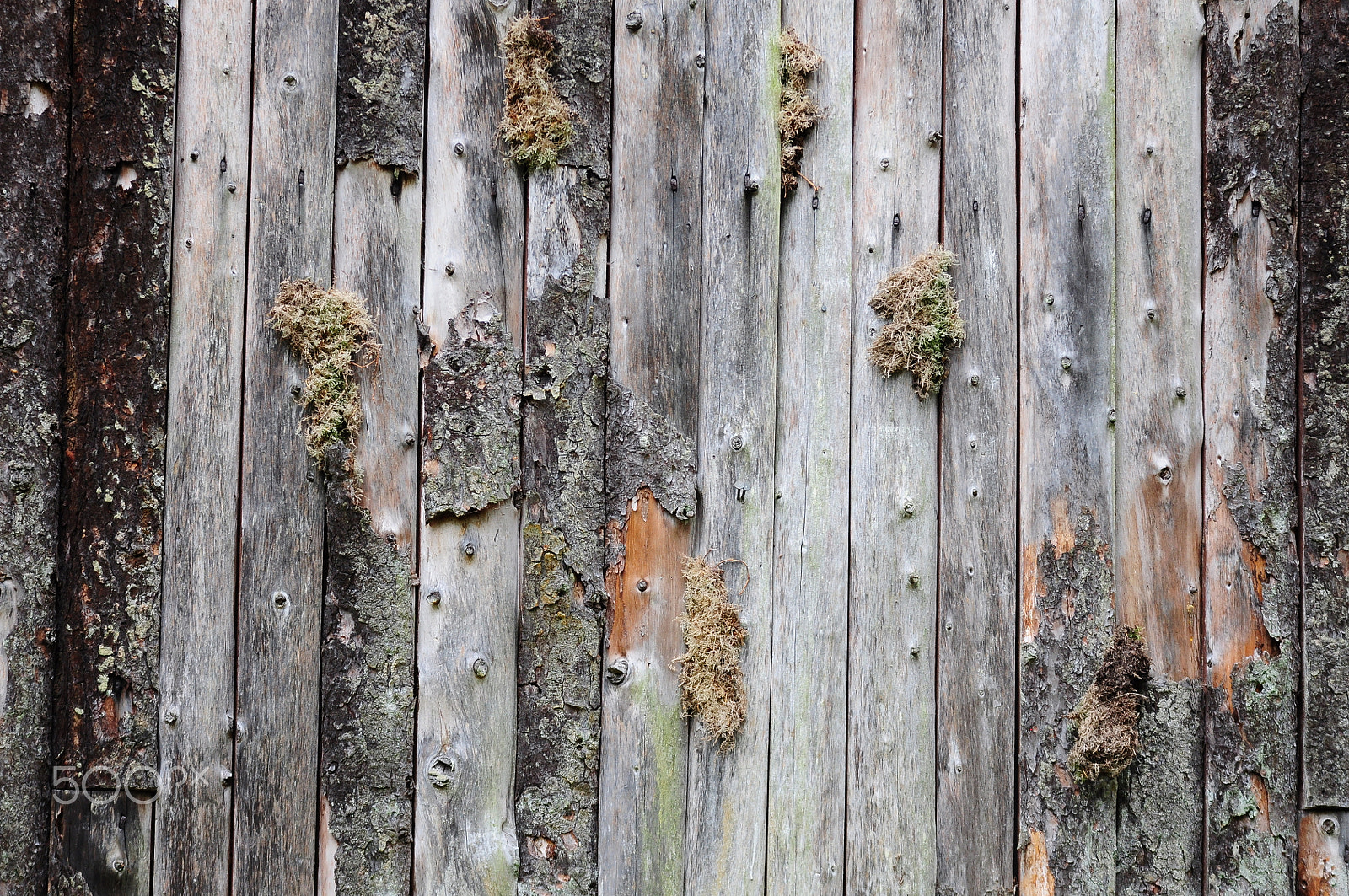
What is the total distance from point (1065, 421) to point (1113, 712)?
57 cm

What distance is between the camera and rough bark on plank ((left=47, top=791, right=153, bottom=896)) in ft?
4.68

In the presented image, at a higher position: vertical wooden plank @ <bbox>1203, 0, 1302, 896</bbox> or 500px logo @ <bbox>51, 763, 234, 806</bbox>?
vertical wooden plank @ <bbox>1203, 0, 1302, 896</bbox>

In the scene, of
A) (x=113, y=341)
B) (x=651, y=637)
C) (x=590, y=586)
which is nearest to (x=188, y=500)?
(x=113, y=341)

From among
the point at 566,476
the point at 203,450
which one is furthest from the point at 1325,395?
the point at 203,450

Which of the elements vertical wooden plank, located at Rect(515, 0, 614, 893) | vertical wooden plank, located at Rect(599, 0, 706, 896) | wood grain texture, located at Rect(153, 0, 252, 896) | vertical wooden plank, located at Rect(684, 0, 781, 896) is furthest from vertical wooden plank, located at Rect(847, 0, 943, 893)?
wood grain texture, located at Rect(153, 0, 252, 896)

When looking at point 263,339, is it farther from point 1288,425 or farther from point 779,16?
point 1288,425

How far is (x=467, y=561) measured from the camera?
1504 millimetres

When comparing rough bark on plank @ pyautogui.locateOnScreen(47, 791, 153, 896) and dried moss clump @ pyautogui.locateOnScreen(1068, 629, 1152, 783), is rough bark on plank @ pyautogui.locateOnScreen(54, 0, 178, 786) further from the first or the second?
dried moss clump @ pyautogui.locateOnScreen(1068, 629, 1152, 783)

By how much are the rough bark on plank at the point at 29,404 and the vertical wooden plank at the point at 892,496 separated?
1522 millimetres

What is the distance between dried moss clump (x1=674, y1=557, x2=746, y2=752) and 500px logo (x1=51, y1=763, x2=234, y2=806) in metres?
0.90

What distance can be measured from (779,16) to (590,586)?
3.95 ft

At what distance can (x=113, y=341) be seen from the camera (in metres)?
1.47

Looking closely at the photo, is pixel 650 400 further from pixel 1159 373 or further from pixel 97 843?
pixel 97 843

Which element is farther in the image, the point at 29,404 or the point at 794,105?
the point at 794,105
